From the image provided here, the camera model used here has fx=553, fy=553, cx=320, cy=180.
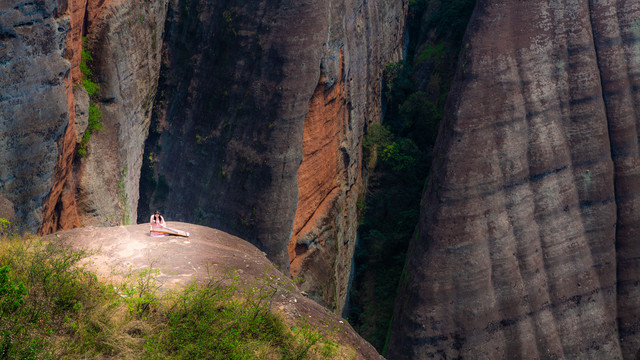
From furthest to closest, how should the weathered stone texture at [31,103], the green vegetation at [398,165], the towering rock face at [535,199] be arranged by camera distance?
the green vegetation at [398,165] < the towering rock face at [535,199] < the weathered stone texture at [31,103]

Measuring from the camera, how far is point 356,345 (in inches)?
364

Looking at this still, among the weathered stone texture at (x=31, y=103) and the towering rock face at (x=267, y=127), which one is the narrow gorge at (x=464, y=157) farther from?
the weathered stone texture at (x=31, y=103)

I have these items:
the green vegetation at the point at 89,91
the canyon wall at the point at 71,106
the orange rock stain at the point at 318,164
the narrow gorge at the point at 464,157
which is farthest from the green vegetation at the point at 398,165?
the green vegetation at the point at 89,91

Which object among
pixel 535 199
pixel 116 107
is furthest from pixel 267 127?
pixel 535 199

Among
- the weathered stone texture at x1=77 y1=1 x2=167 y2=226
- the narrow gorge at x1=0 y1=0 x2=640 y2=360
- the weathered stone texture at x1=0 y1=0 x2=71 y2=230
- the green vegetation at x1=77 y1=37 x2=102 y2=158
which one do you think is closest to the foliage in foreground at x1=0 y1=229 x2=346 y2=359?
the weathered stone texture at x1=0 y1=0 x2=71 y2=230

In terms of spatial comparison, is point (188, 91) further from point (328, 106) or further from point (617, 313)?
point (617, 313)

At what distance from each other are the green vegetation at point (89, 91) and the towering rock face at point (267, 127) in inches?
192

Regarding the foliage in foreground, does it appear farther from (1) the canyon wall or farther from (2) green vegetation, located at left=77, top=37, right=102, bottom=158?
(2) green vegetation, located at left=77, top=37, right=102, bottom=158

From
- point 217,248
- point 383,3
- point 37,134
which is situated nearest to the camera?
point 217,248

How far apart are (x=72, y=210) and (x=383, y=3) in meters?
15.5

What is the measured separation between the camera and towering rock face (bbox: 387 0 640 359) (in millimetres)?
18422

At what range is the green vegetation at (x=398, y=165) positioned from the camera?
22.0 m

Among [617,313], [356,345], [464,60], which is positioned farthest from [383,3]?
[356,345]

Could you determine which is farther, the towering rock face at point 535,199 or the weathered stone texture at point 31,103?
the towering rock face at point 535,199
